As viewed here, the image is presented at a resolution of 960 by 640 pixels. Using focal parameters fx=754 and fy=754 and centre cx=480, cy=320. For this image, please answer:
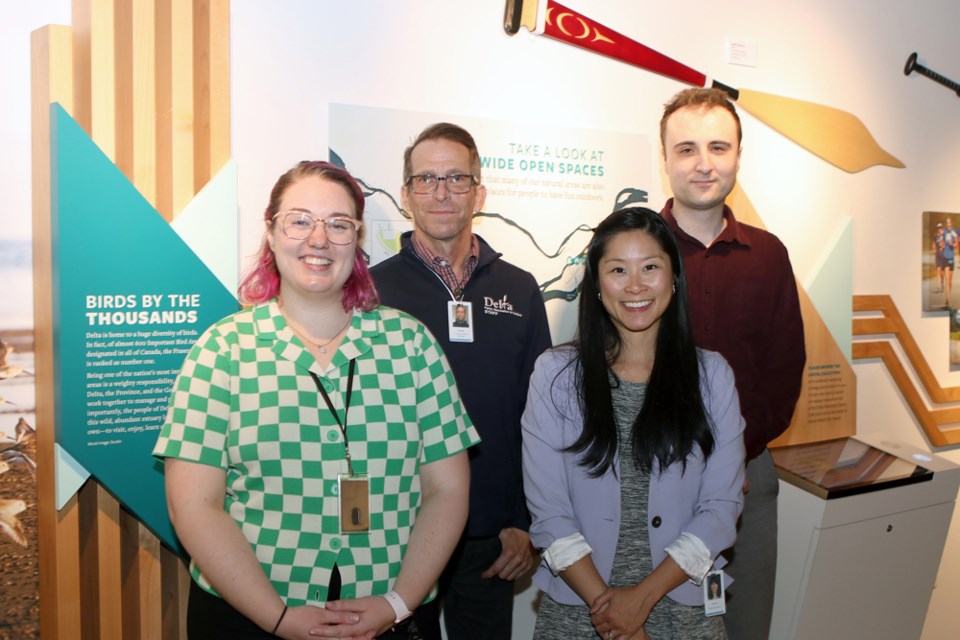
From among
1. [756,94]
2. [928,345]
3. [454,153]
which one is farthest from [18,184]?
[928,345]

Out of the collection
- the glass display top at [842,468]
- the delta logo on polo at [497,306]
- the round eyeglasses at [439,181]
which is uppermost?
the round eyeglasses at [439,181]

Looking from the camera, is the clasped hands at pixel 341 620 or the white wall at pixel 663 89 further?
the white wall at pixel 663 89

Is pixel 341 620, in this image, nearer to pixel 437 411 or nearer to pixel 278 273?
pixel 437 411

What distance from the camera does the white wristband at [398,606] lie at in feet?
5.28

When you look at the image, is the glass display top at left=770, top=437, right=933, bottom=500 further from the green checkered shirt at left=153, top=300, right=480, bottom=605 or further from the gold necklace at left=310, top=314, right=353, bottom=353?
the gold necklace at left=310, top=314, right=353, bottom=353

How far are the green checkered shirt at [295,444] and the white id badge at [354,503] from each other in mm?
17

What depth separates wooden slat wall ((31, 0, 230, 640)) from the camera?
2074 millimetres

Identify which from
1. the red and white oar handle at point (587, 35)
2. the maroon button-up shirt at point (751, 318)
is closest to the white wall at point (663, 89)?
the red and white oar handle at point (587, 35)

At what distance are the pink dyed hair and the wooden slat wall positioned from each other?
0.57 meters

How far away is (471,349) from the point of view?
224cm

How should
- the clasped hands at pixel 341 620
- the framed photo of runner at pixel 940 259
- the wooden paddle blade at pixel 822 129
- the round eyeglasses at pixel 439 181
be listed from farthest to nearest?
the framed photo of runner at pixel 940 259
the wooden paddle blade at pixel 822 129
the round eyeglasses at pixel 439 181
the clasped hands at pixel 341 620

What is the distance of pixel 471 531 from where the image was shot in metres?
2.23

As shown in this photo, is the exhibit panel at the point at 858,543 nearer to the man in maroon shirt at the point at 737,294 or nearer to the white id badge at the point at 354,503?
the man in maroon shirt at the point at 737,294

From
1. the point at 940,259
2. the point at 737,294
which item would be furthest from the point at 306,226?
the point at 940,259
